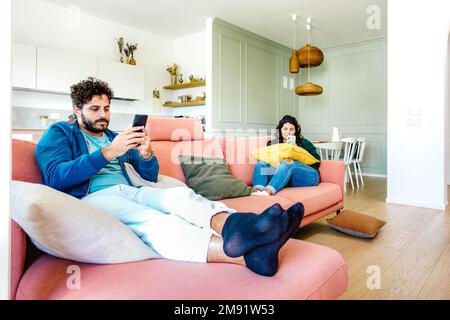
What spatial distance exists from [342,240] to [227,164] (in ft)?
3.57

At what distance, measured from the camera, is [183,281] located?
925 millimetres

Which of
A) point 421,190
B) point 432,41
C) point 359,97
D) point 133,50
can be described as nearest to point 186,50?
point 133,50

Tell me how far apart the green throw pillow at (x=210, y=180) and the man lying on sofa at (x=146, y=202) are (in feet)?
1.62

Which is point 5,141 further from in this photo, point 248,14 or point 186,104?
point 186,104

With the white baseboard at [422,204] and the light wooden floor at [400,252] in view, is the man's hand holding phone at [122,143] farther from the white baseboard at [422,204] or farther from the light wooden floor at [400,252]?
the white baseboard at [422,204]

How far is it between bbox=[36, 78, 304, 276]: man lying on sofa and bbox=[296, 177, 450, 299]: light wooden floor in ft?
2.60

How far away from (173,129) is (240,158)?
Answer: 69 centimetres

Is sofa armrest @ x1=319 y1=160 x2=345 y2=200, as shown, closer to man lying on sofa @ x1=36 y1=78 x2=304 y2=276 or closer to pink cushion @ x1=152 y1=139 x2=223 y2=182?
pink cushion @ x1=152 y1=139 x2=223 y2=182

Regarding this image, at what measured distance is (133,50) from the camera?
17.9 ft

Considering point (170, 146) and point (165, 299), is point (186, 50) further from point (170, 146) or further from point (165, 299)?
point (165, 299)

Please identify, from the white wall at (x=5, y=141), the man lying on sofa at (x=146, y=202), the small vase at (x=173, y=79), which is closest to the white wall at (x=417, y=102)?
the man lying on sofa at (x=146, y=202)

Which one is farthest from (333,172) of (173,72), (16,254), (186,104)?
(173,72)

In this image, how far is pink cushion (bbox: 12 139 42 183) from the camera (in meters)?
1.27

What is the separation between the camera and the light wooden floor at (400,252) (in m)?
1.58
